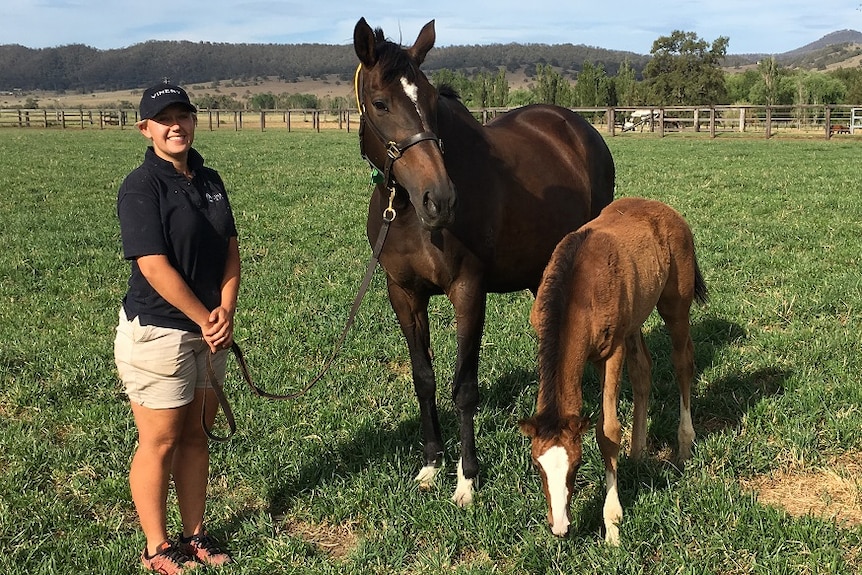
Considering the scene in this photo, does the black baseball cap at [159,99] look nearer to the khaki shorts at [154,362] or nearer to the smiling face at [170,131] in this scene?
the smiling face at [170,131]

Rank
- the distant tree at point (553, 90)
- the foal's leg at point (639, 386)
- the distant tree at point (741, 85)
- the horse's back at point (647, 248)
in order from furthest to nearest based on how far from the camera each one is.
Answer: the distant tree at point (741, 85), the distant tree at point (553, 90), the foal's leg at point (639, 386), the horse's back at point (647, 248)

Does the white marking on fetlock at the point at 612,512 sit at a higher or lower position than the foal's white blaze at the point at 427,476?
higher

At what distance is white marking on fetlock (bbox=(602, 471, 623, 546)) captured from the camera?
9.61 ft

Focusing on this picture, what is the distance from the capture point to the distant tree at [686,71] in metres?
55.0

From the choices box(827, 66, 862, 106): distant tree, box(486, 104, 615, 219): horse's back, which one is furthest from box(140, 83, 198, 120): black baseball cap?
box(827, 66, 862, 106): distant tree

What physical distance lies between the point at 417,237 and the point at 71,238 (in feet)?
23.6

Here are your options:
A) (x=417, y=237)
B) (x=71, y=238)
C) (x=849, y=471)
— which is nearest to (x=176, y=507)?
(x=417, y=237)

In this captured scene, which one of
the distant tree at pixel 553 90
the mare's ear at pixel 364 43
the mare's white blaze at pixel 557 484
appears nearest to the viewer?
the mare's white blaze at pixel 557 484

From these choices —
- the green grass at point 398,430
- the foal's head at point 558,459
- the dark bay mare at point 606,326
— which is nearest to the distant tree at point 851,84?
the green grass at point 398,430

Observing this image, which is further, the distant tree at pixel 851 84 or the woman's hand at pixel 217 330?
the distant tree at pixel 851 84

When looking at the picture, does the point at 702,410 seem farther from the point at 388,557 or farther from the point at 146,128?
the point at 146,128

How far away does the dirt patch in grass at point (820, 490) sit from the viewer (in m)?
3.08

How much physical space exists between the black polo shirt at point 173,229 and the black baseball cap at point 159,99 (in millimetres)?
185

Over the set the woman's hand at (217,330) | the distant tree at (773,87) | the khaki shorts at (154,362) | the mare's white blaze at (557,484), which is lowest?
the mare's white blaze at (557,484)
